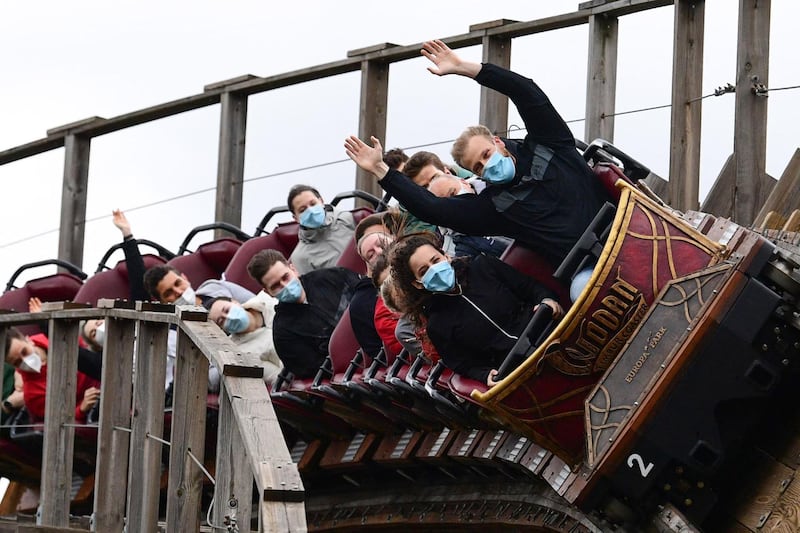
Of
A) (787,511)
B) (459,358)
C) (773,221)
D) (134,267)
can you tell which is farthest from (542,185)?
(134,267)

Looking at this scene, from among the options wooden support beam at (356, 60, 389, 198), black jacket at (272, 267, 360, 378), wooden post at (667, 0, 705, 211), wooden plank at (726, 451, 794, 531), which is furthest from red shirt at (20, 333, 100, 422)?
wooden plank at (726, 451, 794, 531)

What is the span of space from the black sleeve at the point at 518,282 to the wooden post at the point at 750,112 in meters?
1.59

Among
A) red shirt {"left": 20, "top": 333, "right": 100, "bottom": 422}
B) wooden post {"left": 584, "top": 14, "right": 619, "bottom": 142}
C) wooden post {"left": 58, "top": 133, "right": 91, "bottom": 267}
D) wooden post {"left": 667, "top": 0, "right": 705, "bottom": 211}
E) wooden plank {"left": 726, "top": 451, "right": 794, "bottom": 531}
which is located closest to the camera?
wooden plank {"left": 726, "top": 451, "right": 794, "bottom": 531}

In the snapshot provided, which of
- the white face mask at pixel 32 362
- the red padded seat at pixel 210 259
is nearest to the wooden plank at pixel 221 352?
the white face mask at pixel 32 362

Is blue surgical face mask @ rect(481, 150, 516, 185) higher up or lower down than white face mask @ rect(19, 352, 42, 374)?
higher up

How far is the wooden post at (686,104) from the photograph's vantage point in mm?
7508

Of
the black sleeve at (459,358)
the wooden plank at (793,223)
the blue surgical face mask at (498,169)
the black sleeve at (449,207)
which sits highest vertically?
the wooden plank at (793,223)

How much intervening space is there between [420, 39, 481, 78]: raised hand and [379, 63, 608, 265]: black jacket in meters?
0.04

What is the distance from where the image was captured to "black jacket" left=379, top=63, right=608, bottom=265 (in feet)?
18.4

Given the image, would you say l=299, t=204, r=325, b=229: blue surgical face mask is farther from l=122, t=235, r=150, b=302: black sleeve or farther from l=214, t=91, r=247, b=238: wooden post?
l=214, t=91, r=247, b=238: wooden post

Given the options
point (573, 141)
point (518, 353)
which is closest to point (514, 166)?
point (573, 141)

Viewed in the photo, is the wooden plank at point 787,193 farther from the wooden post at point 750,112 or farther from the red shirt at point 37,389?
the red shirt at point 37,389

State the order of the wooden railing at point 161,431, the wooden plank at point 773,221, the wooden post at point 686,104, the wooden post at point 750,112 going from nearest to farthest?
the wooden railing at point 161,431 < the wooden plank at point 773,221 < the wooden post at point 750,112 < the wooden post at point 686,104

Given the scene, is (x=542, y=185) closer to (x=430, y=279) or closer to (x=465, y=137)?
(x=465, y=137)
